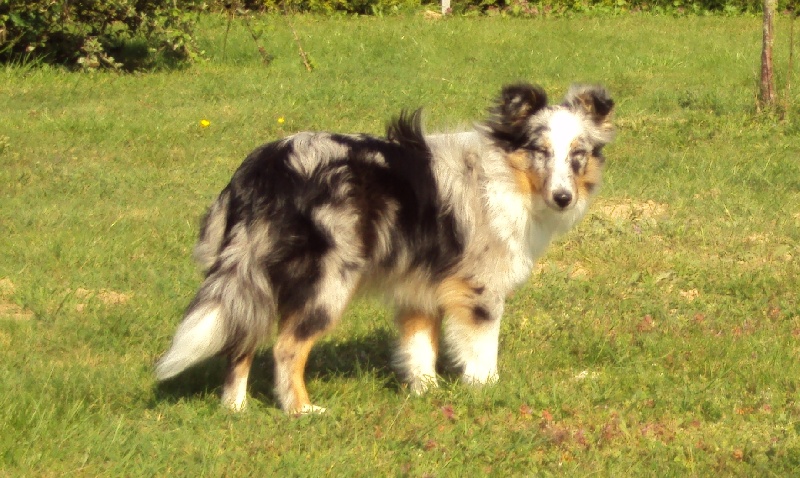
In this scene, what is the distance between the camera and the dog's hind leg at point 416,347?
5.90 meters

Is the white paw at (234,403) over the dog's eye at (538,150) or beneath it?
beneath

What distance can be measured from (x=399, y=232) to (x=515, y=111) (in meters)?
0.93

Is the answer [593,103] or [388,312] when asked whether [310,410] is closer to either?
[388,312]

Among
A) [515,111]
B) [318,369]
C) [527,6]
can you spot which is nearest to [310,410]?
[318,369]

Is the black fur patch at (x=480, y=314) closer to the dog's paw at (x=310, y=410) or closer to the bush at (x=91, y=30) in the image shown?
the dog's paw at (x=310, y=410)

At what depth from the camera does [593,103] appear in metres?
5.85

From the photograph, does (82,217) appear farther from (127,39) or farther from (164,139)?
(127,39)

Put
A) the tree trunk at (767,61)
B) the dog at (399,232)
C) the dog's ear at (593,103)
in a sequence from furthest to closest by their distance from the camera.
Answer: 1. the tree trunk at (767,61)
2. the dog's ear at (593,103)
3. the dog at (399,232)

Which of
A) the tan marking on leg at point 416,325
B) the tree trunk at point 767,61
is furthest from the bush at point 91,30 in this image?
the tan marking on leg at point 416,325

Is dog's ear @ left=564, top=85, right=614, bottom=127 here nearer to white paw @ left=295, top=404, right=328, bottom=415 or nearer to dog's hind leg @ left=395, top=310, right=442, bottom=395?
dog's hind leg @ left=395, top=310, right=442, bottom=395

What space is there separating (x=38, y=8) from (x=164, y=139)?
3174 mm

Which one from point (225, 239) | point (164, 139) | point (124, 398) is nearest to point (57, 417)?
point (124, 398)

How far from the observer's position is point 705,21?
18156mm

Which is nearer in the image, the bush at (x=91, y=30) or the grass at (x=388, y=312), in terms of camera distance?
the grass at (x=388, y=312)
